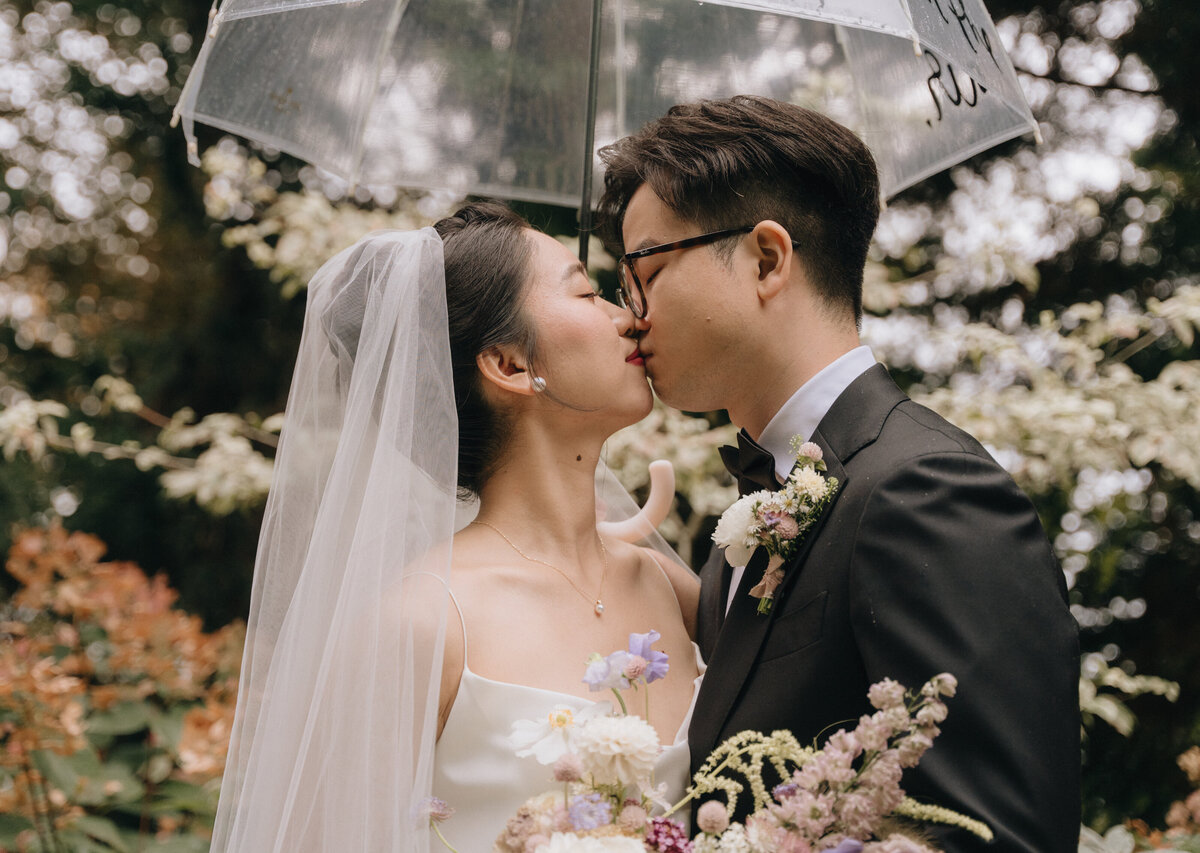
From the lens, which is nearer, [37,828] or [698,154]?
[698,154]

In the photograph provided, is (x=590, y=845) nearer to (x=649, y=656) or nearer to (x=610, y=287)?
(x=649, y=656)

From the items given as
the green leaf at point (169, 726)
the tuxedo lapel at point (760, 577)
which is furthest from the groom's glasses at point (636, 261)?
the green leaf at point (169, 726)

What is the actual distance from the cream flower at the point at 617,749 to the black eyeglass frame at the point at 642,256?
1.22m

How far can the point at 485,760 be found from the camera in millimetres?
Answer: 2070

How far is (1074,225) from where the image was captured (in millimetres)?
5242

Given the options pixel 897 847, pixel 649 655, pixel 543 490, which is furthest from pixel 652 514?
pixel 897 847

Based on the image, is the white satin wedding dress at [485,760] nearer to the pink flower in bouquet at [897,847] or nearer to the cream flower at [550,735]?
the cream flower at [550,735]

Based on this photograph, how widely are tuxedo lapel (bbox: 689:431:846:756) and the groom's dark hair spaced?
1.66 ft

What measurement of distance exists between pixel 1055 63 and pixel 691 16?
9.87 feet

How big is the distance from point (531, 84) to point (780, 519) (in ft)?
6.73

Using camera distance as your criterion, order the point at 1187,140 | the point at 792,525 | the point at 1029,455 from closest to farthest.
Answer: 1. the point at 792,525
2. the point at 1029,455
3. the point at 1187,140

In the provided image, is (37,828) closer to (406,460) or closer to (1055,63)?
(406,460)

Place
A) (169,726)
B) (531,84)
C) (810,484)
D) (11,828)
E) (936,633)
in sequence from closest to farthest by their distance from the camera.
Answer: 1. (936,633)
2. (810,484)
3. (11,828)
4. (531,84)
5. (169,726)

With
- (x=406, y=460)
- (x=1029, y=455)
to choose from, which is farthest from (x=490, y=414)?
(x=1029, y=455)
